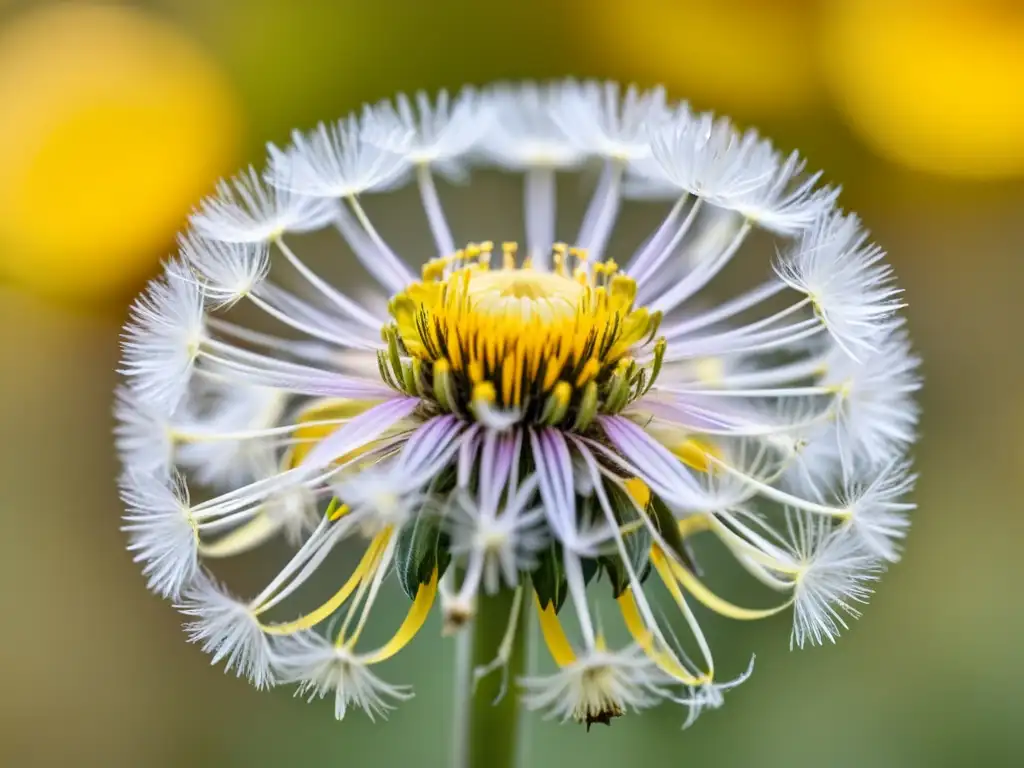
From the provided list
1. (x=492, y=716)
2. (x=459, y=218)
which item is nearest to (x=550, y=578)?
(x=492, y=716)

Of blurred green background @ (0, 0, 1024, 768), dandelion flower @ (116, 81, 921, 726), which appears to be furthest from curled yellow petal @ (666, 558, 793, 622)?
blurred green background @ (0, 0, 1024, 768)

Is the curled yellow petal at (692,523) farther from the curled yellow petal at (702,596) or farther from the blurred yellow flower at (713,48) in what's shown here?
the blurred yellow flower at (713,48)

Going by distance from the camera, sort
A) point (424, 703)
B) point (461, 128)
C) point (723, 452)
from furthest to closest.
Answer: point (424, 703), point (461, 128), point (723, 452)

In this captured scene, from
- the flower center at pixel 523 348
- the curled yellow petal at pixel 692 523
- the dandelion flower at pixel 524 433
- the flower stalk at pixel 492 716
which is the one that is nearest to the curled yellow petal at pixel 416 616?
the dandelion flower at pixel 524 433

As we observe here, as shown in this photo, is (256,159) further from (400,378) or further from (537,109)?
(400,378)

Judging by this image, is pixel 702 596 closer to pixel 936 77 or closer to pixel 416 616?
pixel 416 616

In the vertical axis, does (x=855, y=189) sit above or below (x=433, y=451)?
above

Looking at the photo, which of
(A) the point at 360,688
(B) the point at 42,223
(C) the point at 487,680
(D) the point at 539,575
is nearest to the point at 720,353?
(D) the point at 539,575
